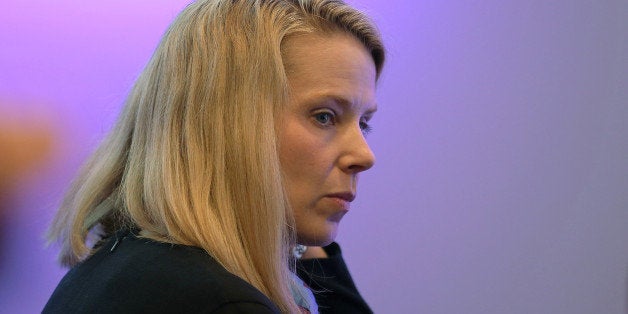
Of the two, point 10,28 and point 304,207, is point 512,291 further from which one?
point 10,28

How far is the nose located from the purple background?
2.46ft

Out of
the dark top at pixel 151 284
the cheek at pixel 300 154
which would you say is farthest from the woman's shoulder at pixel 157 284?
the cheek at pixel 300 154

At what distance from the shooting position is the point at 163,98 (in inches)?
33.0


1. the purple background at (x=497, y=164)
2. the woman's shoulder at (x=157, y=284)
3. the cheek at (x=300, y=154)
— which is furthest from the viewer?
the purple background at (x=497, y=164)

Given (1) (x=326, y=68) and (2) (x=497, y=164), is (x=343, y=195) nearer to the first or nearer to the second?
(1) (x=326, y=68)

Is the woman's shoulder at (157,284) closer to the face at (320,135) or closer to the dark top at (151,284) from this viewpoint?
the dark top at (151,284)

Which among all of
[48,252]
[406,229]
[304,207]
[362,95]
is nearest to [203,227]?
Answer: [304,207]

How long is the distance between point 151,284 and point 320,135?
28cm

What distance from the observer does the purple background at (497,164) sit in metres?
1.59

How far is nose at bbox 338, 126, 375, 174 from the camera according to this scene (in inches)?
34.1

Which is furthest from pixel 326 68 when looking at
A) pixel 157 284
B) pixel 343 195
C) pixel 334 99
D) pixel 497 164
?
pixel 497 164

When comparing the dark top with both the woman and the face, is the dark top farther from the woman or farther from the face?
the face

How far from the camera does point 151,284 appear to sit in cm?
66

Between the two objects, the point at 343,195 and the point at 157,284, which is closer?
the point at 157,284
